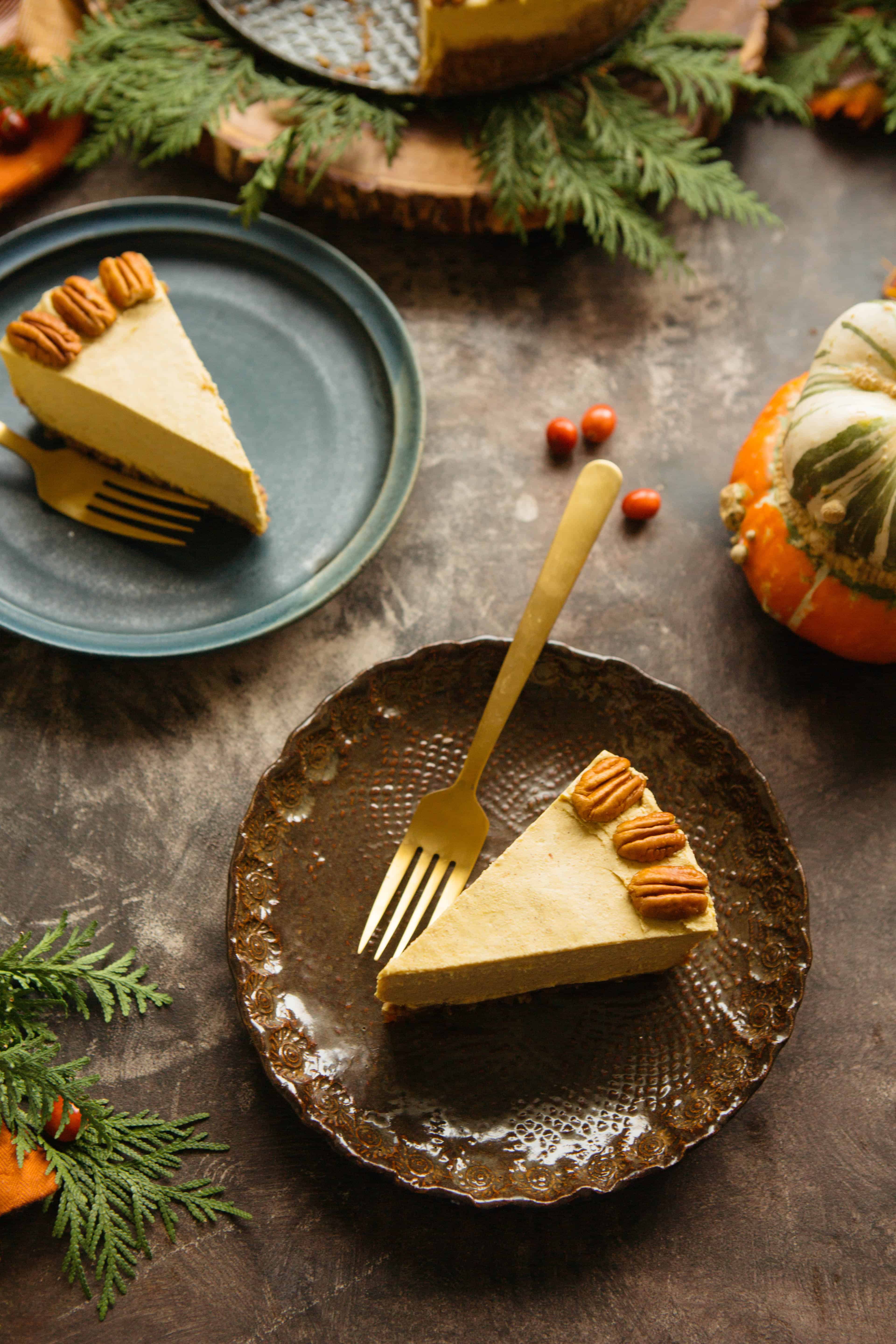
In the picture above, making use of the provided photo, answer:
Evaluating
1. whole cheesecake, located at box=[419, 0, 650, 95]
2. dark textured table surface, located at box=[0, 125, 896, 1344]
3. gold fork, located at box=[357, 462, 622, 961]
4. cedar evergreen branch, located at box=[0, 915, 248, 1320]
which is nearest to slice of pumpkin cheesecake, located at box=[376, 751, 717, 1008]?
gold fork, located at box=[357, 462, 622, 961]

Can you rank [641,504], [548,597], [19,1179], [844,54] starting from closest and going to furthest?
[19,1179] < [548,597] < [641,504] < [844,54]

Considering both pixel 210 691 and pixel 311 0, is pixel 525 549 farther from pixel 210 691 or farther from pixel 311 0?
pixel 311 0

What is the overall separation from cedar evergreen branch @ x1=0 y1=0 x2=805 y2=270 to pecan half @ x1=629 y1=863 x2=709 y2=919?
69.5 inches

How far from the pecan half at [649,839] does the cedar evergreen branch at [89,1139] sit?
1090 millimetres

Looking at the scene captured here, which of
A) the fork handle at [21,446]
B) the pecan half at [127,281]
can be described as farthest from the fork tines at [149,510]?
the pecan half at [127,281]

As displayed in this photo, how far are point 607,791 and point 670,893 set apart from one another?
0.25 m

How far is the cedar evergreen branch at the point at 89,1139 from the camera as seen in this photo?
1.98 metres

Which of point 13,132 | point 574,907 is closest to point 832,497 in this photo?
point 574,907

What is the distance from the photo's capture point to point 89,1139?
6.81 feet

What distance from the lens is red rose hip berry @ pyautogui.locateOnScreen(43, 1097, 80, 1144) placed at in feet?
6.73

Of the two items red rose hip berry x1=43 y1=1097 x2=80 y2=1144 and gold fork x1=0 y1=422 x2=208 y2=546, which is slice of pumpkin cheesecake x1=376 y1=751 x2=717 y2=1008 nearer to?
red rose hip berry x1=43 y1=1097 x2=80 y2=1144

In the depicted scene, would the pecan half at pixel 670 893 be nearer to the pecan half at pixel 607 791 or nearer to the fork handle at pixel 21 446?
the pecan half at pixel 607 791

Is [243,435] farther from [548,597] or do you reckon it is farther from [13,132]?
[13,132]

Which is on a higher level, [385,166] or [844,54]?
[385,166]
